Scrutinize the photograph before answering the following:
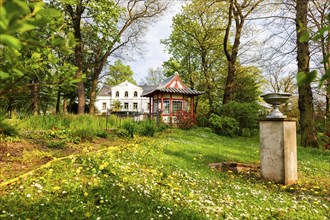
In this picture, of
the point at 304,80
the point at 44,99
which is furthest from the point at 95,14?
the point at 304,80

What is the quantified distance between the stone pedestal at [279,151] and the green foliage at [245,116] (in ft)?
41.2

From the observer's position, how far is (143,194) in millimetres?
3203

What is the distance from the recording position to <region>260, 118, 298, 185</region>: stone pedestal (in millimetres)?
5078

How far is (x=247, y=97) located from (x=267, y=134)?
23.9 meters

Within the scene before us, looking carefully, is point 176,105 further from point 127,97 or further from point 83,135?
point 127,97

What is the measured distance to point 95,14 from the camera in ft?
55.4

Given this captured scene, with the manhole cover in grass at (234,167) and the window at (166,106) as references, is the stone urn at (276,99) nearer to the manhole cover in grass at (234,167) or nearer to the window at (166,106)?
the manhole cover in grass at (234,167)

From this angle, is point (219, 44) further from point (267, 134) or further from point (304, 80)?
point (304, 80)

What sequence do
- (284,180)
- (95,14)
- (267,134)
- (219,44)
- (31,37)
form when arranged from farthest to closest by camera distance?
1. (219,44)
2. (95,14)
3. (267,134)
4. (284,180)
5. (31,37)

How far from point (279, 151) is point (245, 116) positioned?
42.4ft

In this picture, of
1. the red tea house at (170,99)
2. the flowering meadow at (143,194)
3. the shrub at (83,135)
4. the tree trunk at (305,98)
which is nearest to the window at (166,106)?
the red tea house at (170,99)

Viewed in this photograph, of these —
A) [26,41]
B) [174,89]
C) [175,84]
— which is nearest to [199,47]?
[175,84]

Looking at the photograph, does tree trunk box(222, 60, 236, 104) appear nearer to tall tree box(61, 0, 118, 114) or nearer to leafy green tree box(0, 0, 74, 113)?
tall tree box(61, 0, 118, 114)

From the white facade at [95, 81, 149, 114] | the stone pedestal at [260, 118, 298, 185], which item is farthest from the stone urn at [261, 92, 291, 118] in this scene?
the white facade at [95, 81, 149, 114]
